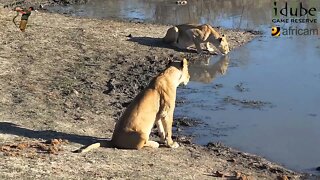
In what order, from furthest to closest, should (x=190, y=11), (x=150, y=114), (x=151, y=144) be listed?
1. (x=190, y=11)
2. (x=151, y=144)
3. (x=150, y=114)

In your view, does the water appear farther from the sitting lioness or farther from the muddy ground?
the muddy ground

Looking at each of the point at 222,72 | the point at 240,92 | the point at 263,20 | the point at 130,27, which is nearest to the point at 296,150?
the point at 240,92

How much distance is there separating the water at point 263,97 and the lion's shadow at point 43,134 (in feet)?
6.78

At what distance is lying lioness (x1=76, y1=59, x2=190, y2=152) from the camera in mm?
8430

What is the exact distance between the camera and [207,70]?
15531mm

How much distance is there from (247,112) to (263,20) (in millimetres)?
10765

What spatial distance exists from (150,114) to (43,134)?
160cm

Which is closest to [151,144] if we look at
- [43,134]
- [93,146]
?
[93,146]

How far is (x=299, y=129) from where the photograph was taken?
35.6ft

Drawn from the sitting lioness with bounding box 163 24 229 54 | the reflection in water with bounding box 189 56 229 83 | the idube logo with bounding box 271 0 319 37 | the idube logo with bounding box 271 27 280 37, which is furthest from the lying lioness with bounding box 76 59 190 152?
the idube logo with bounding box 271 0 319 37

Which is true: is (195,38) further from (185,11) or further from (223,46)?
(185,11)

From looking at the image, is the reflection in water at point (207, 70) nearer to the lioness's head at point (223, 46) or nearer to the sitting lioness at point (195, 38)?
the lioness's head at point (223, 46)

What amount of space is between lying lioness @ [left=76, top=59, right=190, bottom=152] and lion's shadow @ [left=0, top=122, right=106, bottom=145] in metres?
0.67

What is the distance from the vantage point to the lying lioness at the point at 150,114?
27.7ft
